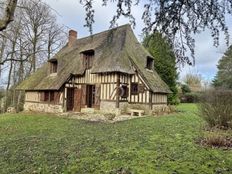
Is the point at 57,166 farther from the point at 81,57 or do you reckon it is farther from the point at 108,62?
the point at 81,57

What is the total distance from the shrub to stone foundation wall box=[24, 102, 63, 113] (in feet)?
46.5

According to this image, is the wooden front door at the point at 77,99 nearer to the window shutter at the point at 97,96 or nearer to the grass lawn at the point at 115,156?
the window shutter at the point at 97,96

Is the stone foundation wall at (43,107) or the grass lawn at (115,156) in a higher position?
the stone foundation wall at (43,107)

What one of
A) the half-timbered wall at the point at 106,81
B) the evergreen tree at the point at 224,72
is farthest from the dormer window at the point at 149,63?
the evergreen tree at the point at 224,72

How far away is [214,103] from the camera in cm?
1022

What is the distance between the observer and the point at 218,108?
10047 millimetres

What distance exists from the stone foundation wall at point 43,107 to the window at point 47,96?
0.47 metres

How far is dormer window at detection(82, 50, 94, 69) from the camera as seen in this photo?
2172cm

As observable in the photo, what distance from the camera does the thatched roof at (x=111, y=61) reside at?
772 inches

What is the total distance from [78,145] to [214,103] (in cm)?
546

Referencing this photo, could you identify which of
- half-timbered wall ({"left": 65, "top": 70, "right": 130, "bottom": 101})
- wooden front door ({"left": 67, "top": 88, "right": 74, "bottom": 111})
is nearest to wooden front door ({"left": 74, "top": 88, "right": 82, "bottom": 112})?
wooden front door ({"left": 67, "top": 88, "right": 74, "bottom": 111})

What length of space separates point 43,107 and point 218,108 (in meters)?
17.7

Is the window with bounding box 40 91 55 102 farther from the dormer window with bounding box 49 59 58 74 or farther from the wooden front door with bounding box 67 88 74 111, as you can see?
the dormer window with bounding box 49 59 58 74

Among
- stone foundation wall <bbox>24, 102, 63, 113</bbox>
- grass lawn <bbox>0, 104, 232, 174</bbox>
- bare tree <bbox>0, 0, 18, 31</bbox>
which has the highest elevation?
bare tree <bbox>0, 0, 18, 31</bbox>
